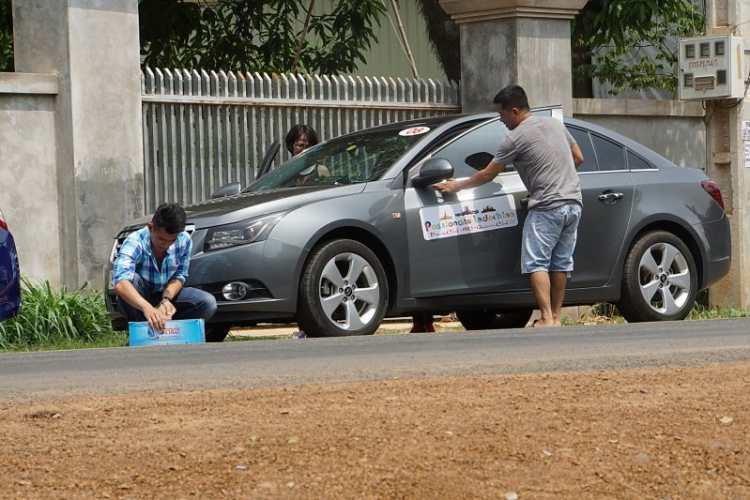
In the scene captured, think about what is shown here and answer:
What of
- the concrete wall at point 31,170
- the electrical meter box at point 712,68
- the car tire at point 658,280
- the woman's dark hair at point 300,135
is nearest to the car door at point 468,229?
the car tire at point 658,280

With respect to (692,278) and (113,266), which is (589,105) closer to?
(692,278)

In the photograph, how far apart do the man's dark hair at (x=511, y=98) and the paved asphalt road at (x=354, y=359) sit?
69.3 inches

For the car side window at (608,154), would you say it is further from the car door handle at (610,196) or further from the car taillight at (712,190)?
the car taillight at (712,190)

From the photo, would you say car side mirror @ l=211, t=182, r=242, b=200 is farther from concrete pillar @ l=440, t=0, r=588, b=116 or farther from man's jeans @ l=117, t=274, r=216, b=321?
concrete pillar @ l=440, t=0, r=588, b=116

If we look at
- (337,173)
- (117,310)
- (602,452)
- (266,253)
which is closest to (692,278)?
(337,173)

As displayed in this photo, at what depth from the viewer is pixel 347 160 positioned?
1041cm

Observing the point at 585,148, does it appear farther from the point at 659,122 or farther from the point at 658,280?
the point at 659,122

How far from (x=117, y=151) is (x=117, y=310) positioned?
298cm

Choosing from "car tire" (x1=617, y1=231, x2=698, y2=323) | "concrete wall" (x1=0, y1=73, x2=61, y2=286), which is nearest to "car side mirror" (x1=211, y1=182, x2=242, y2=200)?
"concrete wall" (x1=0, y1=73, x2=61, y2=286)

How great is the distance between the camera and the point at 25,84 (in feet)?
39.8

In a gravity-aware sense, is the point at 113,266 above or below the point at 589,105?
below

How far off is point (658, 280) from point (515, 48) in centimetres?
420

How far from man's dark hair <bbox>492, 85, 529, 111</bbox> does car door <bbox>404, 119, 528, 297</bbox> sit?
0.40 meters

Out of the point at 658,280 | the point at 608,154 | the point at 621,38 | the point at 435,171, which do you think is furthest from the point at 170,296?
the point at 621,38
